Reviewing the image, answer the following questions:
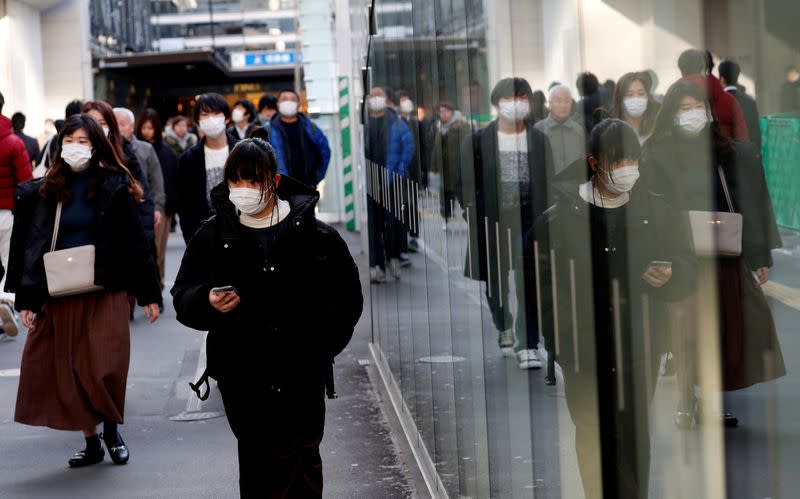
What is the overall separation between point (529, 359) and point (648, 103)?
1.33 m

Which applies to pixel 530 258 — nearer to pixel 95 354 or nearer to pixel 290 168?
pixel 95 354

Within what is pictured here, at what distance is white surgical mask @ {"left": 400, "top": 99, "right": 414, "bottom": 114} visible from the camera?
19.6 feet

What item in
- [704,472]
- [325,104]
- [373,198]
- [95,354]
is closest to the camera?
[704,472]

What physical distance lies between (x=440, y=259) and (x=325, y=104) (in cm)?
1652

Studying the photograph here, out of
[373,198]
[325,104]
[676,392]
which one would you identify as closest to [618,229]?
[676,392]

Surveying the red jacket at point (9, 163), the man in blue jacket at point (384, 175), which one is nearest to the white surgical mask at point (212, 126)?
the man in blue jacket at point (384, 175)

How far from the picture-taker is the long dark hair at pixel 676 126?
1.82 m

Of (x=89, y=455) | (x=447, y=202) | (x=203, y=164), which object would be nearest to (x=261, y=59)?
(x=203, y=164)

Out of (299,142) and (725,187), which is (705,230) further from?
(299,142)

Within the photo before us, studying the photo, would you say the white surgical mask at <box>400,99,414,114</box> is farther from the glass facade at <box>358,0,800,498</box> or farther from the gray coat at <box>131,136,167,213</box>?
the gray coat at <box>131,136,167,213</box>

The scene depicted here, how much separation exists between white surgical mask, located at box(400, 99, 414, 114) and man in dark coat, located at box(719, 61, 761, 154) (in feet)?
13.8

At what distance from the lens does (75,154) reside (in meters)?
6.50

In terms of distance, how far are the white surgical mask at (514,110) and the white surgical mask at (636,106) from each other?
88 centimetres

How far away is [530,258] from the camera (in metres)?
3.28
